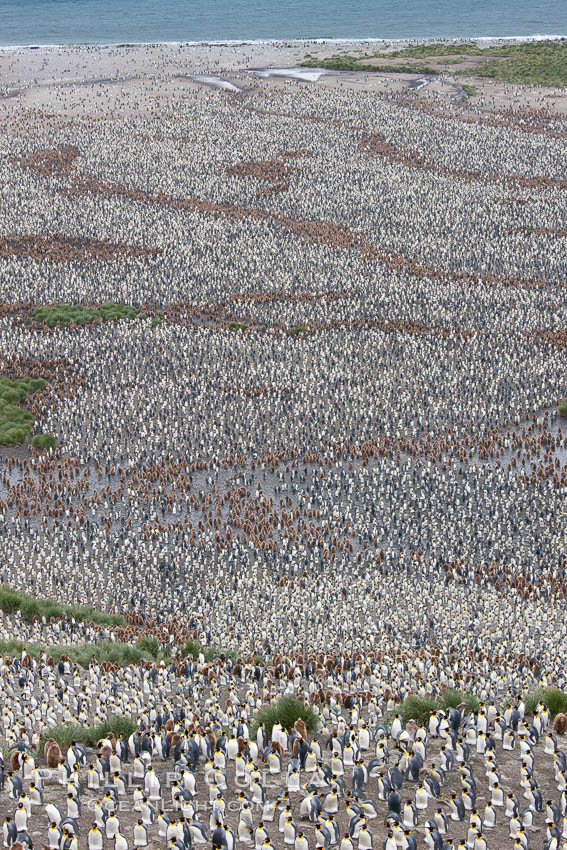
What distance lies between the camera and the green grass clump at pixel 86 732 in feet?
72.9

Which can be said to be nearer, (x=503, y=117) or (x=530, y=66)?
(x=503, y=117)

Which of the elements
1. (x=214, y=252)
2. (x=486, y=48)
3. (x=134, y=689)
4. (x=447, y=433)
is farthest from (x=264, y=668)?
(x=486, y=48)

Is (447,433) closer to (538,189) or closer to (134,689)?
(134,689)

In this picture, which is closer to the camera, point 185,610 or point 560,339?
point 185,610

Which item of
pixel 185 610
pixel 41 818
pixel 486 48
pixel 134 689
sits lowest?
pixel 185 610

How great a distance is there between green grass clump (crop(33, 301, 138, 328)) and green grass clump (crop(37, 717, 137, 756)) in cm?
3730

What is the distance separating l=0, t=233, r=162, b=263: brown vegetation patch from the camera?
67500 mm

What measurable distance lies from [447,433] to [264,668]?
20.1m

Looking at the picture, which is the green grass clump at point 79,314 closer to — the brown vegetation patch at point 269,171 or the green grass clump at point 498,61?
the brown vegetation patch at point 269,171

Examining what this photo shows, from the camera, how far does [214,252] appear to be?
68.1 meters

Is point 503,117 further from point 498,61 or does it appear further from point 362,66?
point 498,61

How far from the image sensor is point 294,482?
42.4m

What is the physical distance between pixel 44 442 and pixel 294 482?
11157 mm

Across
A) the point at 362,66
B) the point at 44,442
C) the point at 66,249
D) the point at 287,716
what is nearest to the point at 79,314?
the point at 66,249
